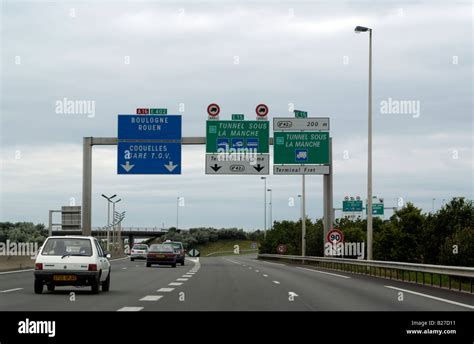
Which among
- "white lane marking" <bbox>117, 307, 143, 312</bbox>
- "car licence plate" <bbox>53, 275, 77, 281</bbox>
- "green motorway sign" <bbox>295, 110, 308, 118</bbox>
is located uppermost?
"green motorway sign" <bbox>295, 110, 308, 118</bbox>

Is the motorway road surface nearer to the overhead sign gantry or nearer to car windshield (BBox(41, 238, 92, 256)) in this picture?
car windshield (BBox(41, 238, 92, 256))

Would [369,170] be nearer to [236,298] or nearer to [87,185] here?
[87,185]

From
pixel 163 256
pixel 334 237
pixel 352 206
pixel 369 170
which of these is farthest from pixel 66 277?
pixel 352 206

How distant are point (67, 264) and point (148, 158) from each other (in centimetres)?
2455

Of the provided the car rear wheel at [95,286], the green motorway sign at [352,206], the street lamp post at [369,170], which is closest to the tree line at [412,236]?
the green motorway sign at [352,206]

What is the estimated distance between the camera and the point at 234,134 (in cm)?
4647

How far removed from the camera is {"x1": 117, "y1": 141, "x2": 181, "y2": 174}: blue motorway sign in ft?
151

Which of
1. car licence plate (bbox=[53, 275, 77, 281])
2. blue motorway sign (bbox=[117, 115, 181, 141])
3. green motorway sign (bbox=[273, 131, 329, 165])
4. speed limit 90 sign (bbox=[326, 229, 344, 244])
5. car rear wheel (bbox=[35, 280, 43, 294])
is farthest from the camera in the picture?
speed limit 90 sign (bbox=[326, 229, 344, 244])

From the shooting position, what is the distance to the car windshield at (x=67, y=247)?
2217 centimetres

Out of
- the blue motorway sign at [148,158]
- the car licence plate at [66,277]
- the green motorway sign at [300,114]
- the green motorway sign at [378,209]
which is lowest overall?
the car licence plate at [66,277]

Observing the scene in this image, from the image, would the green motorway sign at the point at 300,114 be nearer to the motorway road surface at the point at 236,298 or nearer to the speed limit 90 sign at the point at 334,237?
the speed limit 90 sign at the point at 334,237

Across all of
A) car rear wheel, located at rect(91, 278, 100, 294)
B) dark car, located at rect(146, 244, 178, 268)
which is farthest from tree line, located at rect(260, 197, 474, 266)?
car rear wheel, located at rect(91, 278, 100, 294)

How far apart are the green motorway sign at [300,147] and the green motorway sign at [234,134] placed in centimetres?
125
